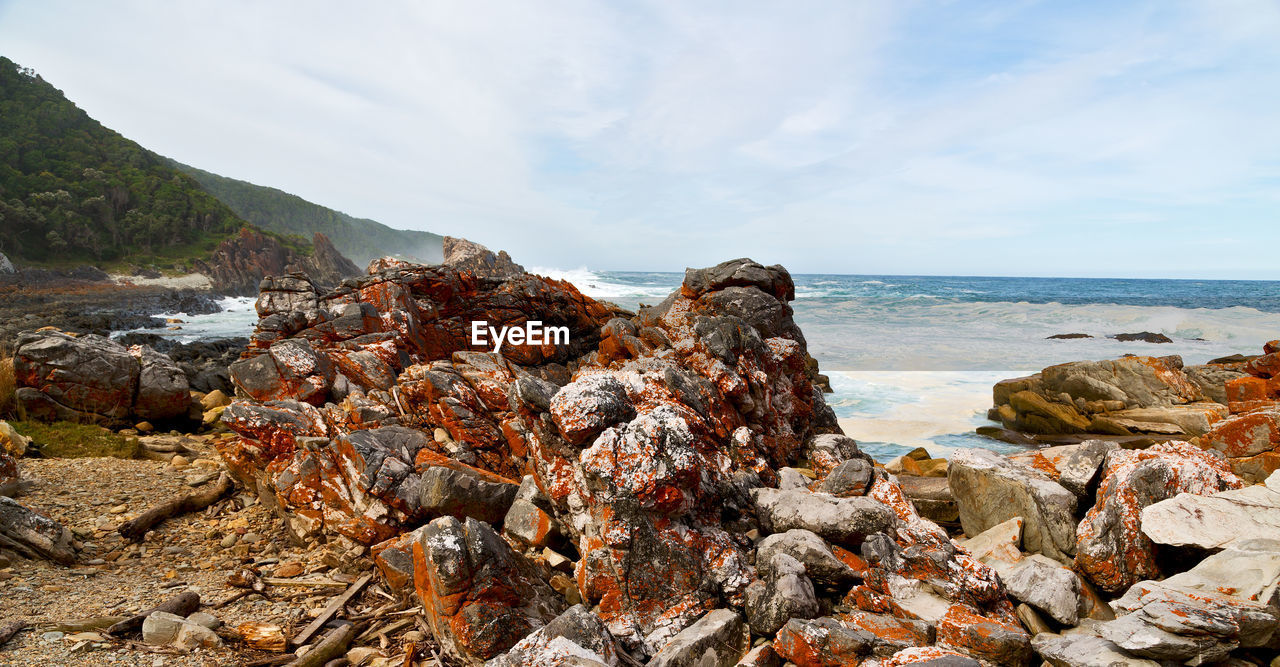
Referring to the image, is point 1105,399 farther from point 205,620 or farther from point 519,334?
point 205,620

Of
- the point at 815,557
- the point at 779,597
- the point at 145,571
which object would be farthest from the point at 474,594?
the point at 145,571

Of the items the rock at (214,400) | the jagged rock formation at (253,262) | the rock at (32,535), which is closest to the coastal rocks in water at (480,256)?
the rock at (214,400)

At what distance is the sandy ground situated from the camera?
16.1 feet

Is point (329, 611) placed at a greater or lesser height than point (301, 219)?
lesser

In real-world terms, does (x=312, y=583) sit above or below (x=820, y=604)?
below

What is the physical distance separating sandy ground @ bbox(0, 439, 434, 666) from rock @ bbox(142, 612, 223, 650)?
9 centimetres

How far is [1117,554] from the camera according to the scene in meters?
4.96

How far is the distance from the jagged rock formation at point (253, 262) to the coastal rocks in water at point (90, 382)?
54.1 metres

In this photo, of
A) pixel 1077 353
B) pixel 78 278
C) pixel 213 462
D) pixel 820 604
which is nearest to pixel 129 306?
pixel 78 278

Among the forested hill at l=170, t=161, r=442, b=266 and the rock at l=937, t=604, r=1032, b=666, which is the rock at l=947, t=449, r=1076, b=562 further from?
the forested hill at l=170, t=161, r=442, b=266

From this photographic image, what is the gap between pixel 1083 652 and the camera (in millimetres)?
3787

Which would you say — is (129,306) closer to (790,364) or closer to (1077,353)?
(790,364)

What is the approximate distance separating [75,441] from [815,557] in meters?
13.8

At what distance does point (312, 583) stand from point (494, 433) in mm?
3073
